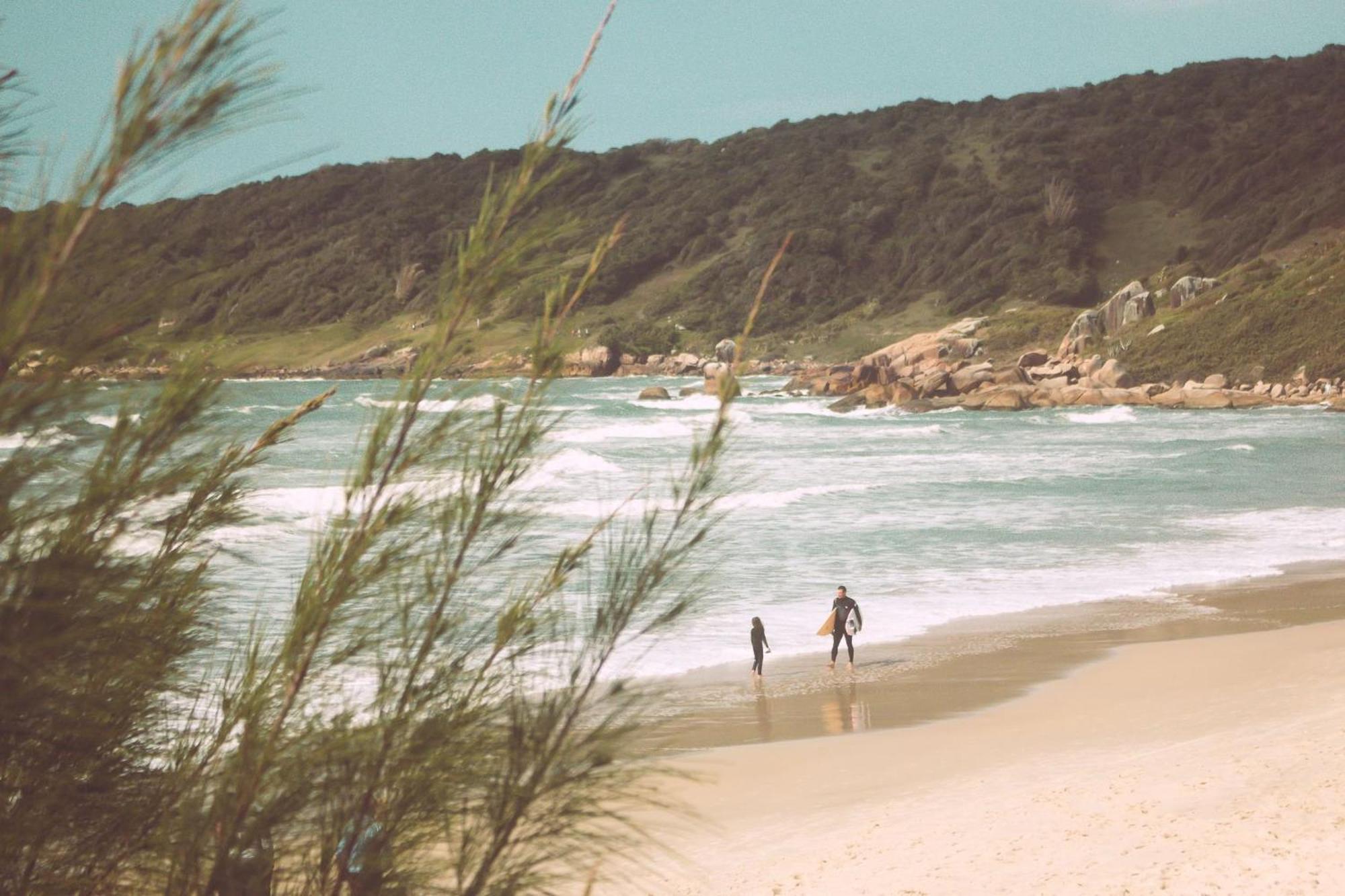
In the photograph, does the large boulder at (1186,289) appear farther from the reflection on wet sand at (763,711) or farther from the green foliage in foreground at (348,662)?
the green foliage in foreground at (348,662)

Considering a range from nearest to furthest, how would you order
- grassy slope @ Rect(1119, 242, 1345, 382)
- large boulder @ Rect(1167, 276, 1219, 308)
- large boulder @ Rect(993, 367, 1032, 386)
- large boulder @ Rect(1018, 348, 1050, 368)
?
grassy slope @ Rect(1119, 242, 1345, 382) → large boulder @ Rect(993, 367, 1032, 386) → large boulder @ Rect(1018, 348, 1050, 368) → large boulder @ Rect(1167, 276, 1219, 308)

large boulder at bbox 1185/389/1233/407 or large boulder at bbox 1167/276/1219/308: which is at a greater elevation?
large boulder at bbox 1167/276/1219/308

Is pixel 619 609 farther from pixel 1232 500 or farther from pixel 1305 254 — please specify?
pixel 1305 254

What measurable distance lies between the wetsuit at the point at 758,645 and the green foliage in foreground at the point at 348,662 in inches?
411

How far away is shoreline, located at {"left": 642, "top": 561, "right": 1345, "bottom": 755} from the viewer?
465 inches

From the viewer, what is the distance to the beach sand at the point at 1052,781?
7395 mm

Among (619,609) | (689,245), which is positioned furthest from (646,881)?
(689,245)

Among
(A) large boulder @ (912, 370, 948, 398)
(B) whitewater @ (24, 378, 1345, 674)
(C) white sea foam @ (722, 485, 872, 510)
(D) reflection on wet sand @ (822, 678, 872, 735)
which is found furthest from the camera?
(A) large boulder @ (912, 370, 948, 398)

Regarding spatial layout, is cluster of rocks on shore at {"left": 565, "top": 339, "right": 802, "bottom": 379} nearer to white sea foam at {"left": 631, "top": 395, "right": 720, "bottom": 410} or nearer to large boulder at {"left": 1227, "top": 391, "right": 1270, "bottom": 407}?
white sea foam at {"left": 631, "top": 395, "right": 720, "bottom": 410}

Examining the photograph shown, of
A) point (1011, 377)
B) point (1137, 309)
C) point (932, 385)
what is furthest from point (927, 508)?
point (1137, 309)

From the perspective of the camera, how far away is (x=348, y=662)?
240cm

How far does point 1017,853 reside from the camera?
779 centimetres

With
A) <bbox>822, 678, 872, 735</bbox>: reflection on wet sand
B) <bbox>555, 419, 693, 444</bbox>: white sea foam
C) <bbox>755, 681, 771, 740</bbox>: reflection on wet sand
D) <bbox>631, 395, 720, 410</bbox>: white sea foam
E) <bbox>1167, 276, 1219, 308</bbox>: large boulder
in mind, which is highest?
<bbox>1167, 276, 1219, 308</bbox>: large boulder

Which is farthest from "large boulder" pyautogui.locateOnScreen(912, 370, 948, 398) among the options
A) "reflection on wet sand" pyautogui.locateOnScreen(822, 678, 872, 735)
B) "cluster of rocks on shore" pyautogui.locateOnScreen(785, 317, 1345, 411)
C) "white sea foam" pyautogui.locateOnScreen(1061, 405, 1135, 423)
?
"reflection on wet sand" pyautogui.locateOnScreen(822, 678, 872, 735)
